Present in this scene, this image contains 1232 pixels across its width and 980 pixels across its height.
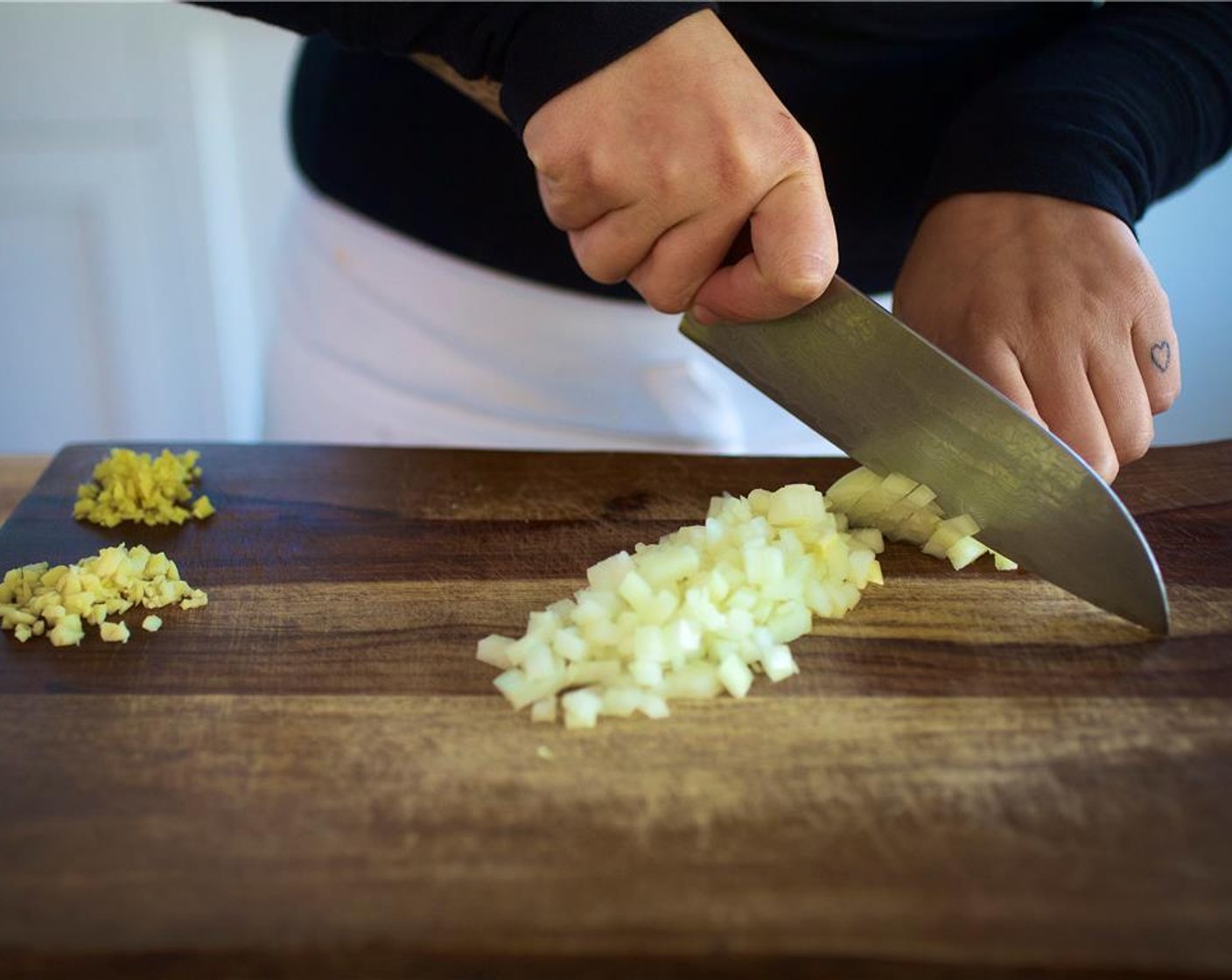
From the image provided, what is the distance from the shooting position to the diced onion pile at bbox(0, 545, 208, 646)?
972 millimetres

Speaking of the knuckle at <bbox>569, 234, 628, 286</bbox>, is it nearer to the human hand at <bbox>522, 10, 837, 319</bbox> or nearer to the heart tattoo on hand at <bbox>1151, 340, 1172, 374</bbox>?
the human hand at <bbox>522, 10, 837, 319</bbox>

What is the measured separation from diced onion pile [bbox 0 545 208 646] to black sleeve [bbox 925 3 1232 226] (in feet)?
2.63

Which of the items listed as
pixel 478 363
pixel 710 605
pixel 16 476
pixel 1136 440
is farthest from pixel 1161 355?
pixel 16 476

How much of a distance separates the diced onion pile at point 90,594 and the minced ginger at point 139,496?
0.11 m

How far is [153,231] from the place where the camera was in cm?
248

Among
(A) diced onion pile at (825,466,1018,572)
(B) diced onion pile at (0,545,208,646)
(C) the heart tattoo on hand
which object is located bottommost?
(B) diced onion pile at (0,545,208,646)

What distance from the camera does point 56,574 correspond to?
103 cm

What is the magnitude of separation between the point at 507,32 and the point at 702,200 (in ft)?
0.69

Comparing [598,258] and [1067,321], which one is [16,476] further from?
[1067,321]

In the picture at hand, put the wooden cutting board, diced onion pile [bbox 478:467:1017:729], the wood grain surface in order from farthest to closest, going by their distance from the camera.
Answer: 1. the wood grain surface
2. diced onion pile [bbox 478:467:1017:729]
3. the wooden cutting board

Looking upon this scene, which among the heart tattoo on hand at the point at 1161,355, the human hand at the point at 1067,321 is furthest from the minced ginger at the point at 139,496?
the heart tattoo on hand at the point at 1161,355

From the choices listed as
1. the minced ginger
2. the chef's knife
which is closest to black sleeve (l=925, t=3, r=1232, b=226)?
the chef's knife

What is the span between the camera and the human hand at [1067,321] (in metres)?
1.09

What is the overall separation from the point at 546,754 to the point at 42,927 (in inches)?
12.1
